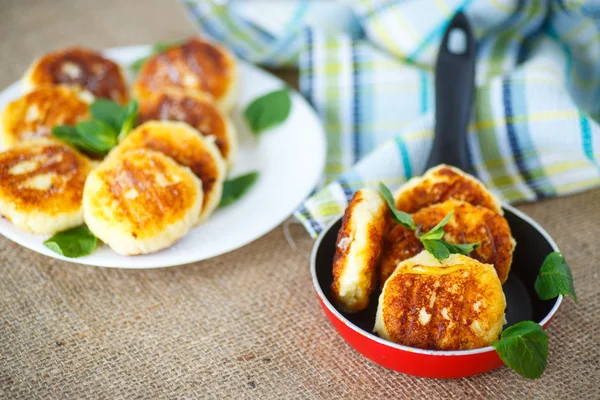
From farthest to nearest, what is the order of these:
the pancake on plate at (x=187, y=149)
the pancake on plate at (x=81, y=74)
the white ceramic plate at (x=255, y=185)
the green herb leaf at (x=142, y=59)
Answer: the green herb leaf at (x=142, y=59)
the pancake on plate at (x=81, y=74)
the pancake on plate at (x=187, y=149)
the white ceramic plate at (x=255, y=185)


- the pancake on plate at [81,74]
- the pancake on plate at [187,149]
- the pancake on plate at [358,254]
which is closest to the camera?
the pancake on plate at [358,254]

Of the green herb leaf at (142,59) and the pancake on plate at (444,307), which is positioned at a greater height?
the green herb leaf at (142,59)

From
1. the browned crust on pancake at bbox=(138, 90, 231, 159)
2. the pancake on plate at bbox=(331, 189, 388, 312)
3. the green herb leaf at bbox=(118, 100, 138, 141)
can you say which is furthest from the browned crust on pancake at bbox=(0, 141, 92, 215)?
the pancake on plate at bbox=(331, 189, 388, 312)

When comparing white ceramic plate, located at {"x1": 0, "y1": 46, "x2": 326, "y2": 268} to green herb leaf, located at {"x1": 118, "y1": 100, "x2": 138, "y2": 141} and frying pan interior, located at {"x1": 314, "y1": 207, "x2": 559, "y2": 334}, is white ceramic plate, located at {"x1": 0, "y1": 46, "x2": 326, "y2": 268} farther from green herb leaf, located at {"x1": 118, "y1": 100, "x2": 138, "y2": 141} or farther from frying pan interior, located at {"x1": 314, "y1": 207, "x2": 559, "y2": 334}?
green herb leaf, located at {"x1": 118, "y1": 100, "x2": 138, "y2": 141}

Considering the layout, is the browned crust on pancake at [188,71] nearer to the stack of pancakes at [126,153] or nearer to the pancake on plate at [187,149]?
the stack of pancakes at [126,153]

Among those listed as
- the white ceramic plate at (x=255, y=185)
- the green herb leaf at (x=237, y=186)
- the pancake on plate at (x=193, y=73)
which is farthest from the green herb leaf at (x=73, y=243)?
the pancake on plate at (x=193, y=73)

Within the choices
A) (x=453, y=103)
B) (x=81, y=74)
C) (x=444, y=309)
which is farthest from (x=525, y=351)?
(x=81, y=74)

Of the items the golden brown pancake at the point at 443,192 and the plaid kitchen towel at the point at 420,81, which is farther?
the plaid kitchen towel at the point at 420,81

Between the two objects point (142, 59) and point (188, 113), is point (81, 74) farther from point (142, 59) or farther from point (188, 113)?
point (188, 113)
